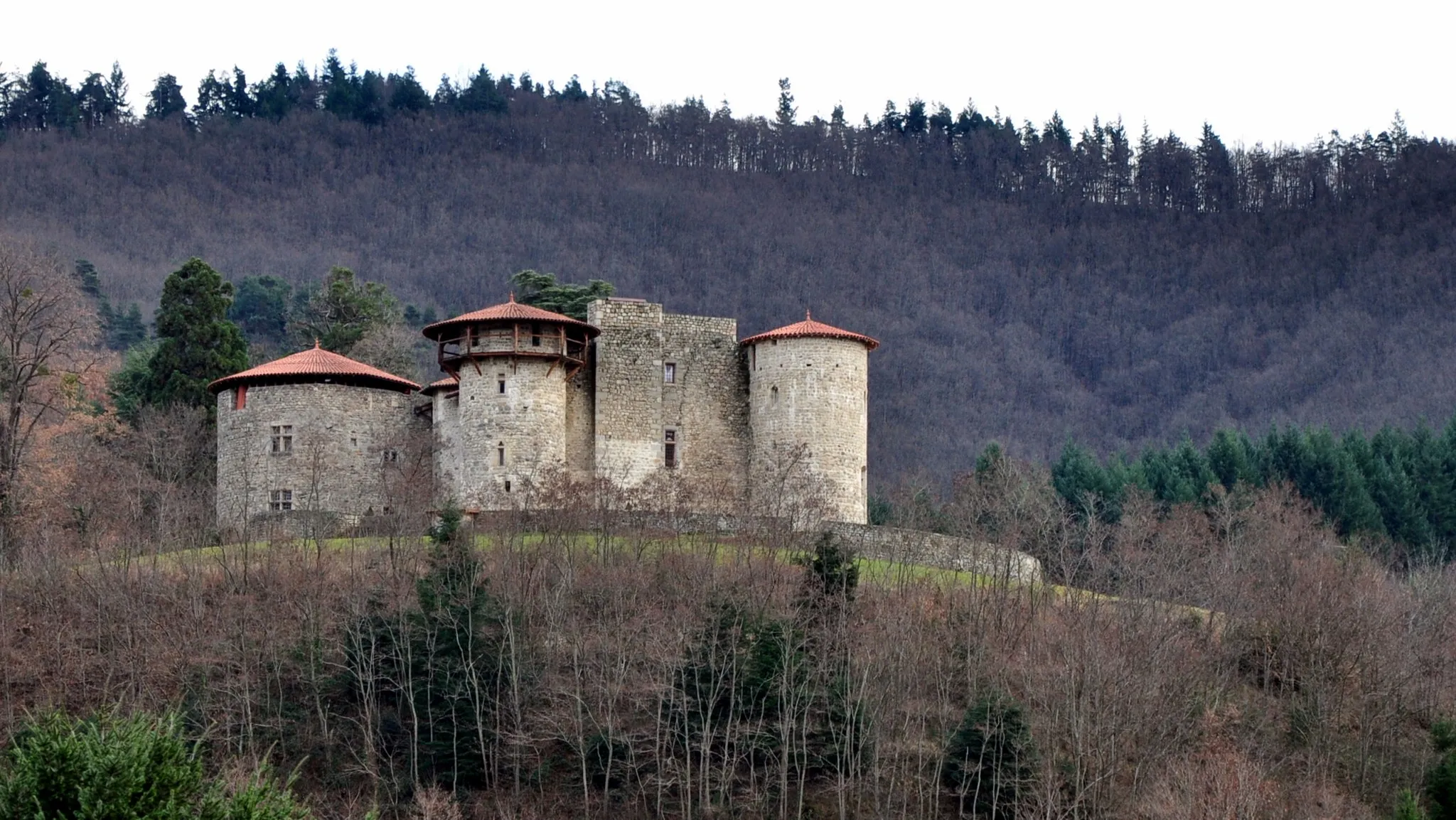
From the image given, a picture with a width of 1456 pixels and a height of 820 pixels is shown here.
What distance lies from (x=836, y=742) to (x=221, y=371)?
98.2 ft

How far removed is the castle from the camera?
182ft

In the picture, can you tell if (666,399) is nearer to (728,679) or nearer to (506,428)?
(506,428)

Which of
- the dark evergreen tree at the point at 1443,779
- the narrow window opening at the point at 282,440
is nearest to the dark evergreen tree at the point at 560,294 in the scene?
the narrow window opening at the point at 282,440

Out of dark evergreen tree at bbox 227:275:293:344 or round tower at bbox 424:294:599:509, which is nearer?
round tower at bbox 424:294:599:509

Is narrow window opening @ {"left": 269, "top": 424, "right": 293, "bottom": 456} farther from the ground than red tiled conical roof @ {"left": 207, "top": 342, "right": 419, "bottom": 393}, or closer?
closer

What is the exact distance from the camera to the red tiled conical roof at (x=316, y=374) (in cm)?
5672

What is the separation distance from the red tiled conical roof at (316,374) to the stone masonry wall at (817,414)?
10.9 meters

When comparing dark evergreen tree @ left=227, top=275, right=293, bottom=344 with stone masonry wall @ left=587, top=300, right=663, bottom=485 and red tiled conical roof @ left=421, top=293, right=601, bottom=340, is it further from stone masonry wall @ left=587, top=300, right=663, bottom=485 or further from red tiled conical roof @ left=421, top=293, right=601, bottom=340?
red tiled conical roof @ left=421, top=293, right=601, bottom=340

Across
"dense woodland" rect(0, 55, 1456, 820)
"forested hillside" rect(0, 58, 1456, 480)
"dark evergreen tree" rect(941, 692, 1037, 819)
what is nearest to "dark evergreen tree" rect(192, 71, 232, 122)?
"forested hillside" rect(0, 58, 1456, 480)

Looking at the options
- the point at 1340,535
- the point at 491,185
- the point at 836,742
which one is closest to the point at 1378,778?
the point at 836,742

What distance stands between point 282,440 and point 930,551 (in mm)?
19552

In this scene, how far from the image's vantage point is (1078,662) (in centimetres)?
4688

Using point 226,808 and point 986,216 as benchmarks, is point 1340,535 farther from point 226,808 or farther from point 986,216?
point 986,216

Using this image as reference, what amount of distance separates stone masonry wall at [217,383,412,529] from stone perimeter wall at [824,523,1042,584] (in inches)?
549
